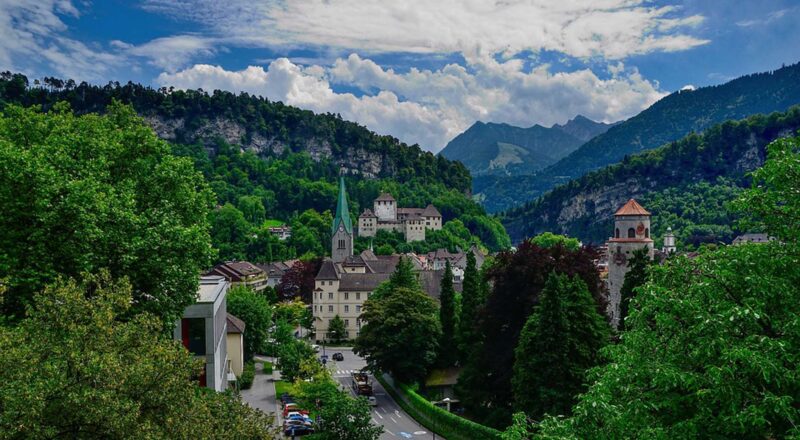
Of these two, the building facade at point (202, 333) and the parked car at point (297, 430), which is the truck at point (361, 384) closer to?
the parked car at point (297, 430)

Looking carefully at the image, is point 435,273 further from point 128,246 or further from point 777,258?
point 777,258

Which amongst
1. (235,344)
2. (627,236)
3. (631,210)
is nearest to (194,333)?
(235,344)

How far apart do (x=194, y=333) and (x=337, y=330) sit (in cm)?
4760

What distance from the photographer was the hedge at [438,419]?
33.9m

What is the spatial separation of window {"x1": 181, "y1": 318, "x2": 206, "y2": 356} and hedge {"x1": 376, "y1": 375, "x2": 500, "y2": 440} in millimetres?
13253

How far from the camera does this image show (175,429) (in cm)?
1457

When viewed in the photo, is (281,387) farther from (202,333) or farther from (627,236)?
(627,236)

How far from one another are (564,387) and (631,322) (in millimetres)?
17404

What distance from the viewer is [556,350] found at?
3100cm

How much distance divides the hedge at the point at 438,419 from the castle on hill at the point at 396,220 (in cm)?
10254

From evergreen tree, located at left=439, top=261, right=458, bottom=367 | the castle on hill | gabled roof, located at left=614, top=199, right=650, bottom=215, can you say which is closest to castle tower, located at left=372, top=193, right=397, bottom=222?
the castle on hill

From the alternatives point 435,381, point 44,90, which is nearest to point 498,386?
point 435,381

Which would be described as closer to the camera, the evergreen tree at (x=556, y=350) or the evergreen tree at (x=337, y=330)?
the evergreen tree at (x=556, y=350)

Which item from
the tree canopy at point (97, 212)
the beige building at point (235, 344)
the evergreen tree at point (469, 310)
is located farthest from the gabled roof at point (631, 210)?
the tree canopy at point (97, 212)
